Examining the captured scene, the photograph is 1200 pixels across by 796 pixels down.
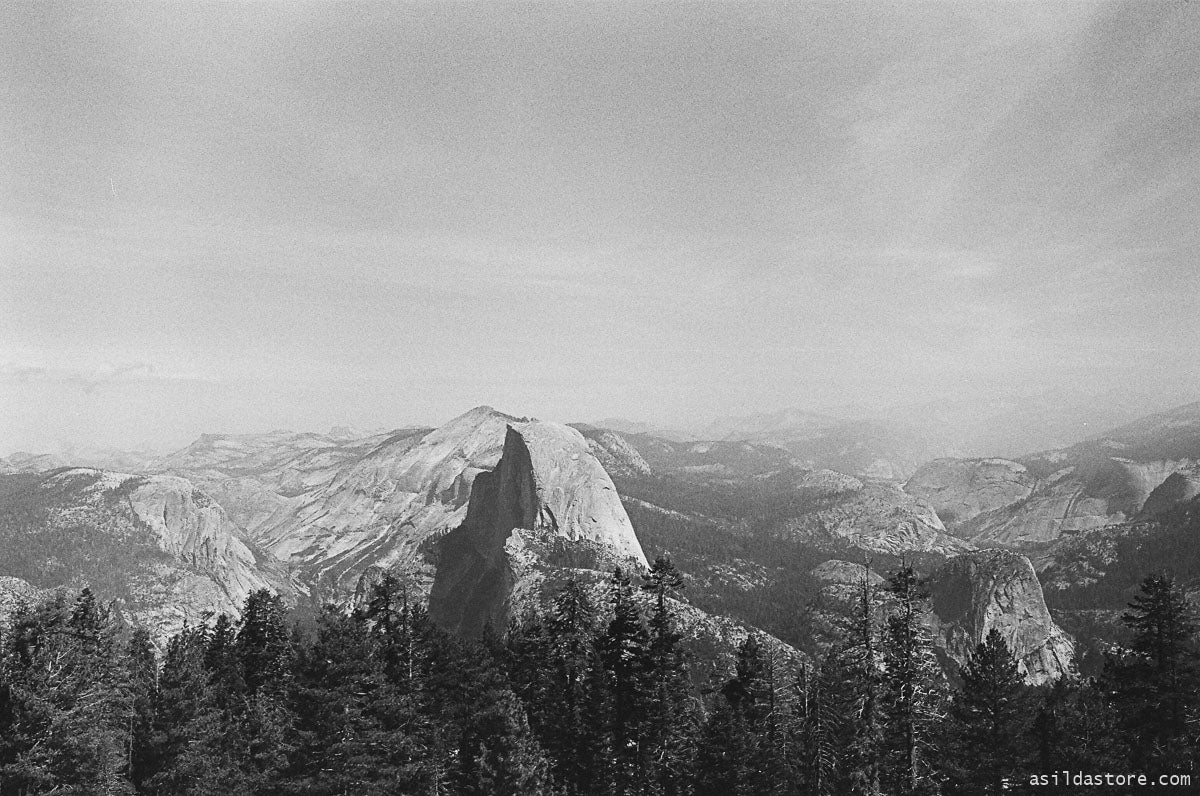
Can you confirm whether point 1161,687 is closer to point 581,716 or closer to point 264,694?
point 581,716

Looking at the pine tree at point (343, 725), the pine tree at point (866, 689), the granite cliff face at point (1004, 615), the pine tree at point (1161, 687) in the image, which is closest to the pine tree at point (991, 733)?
the pine tree at point (1161, 687)

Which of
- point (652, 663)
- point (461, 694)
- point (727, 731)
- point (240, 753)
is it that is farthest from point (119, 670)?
point (727, 731)

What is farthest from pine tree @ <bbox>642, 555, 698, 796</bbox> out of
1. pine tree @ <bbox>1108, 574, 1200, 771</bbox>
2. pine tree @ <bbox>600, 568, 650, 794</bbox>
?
pine tree @ <bbox>1108, 574, 1200, 771</bbox>

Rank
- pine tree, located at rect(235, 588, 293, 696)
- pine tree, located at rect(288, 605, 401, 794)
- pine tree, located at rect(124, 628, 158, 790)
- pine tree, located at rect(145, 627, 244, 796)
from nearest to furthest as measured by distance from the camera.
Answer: pine tree, located at rect(288, 605, 401, 794) → pine tree, located at rect(145, 627, 244, 796) → pine tree, located at rect(124, 628, 158, 790) → pine tree, located at rect(235, 588, 293, 696)

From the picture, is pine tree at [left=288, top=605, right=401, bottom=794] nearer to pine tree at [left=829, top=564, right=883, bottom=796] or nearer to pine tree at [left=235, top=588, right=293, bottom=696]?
pine tree at [left=235, top=588, right=293, bottom=696]

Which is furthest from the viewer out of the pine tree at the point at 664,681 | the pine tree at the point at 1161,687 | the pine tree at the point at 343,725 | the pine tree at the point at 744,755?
the pine tree at the point at 744,755

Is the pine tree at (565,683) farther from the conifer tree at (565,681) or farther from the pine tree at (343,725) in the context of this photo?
the pine tree at (343,725)
